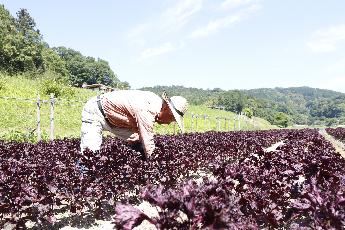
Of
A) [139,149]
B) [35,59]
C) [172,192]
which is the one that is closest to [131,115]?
[139,149]

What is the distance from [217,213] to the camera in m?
2.56

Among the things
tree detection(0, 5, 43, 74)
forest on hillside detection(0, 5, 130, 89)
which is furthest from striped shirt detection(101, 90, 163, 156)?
tree detection(0, 5, 43, 74)

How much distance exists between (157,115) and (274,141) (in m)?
21.8

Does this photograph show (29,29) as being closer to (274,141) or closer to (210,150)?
(274,141)

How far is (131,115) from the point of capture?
235 inches

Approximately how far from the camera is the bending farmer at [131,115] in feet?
18.6

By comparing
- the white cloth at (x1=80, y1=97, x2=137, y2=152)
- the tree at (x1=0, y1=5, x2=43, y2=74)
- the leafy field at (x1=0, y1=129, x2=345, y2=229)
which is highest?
the tree at (x1=0, y1=5, x2=43, y2=74)

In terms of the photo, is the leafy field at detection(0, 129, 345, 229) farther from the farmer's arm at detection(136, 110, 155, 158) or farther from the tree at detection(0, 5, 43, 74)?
the tree at detection(0, 5, 43, 74)

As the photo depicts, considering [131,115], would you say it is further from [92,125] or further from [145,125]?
[92,125]

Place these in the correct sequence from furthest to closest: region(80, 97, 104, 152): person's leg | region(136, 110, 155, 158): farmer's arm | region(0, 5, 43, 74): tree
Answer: region(0, 5, 43, 74): tree
region(80, 97, 104, 152): person's leg
region(136, 110, 155, 158): farmer's arm

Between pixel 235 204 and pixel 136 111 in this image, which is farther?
pixel 136 111

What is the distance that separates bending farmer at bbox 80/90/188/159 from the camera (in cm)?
566

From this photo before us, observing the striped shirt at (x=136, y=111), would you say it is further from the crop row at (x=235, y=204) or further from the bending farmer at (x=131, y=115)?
the crop row at (x=235, y=204)

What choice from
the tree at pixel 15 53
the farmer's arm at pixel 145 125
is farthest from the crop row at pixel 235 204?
the tree at pixel 15 53
